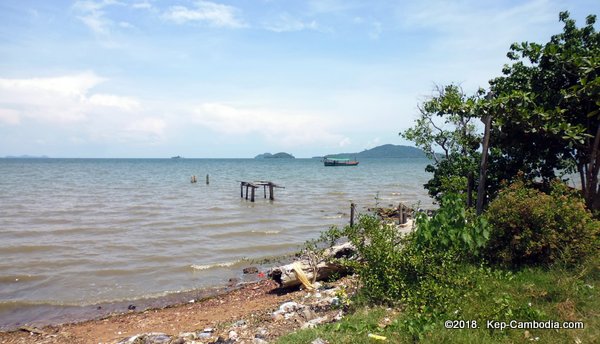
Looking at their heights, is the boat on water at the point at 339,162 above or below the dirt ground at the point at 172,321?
above

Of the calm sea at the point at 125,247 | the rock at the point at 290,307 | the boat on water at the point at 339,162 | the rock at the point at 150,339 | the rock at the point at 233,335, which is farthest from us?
the boat on water at the point at 339,162

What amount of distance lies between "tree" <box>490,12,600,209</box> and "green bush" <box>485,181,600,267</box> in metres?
1.42

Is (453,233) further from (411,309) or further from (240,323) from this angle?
(240,323)

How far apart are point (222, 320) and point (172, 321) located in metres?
1.40

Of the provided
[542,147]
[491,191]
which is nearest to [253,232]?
[491,191]

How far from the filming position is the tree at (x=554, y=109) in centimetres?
739

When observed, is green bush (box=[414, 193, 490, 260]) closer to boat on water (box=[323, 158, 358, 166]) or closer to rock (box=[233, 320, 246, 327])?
rock (box=[233, 320, 246, 327])

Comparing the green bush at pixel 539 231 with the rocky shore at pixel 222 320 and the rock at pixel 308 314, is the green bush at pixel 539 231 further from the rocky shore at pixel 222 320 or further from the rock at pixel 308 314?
the rock at pixel 308 314

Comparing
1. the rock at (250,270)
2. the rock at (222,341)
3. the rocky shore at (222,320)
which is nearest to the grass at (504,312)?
the rocky shore at (222,320)

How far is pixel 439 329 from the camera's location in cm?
479

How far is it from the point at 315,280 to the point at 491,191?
Result: 5711 millimetres

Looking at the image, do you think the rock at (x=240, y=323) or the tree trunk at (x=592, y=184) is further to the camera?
the tree trunk at (x=592, y=184)

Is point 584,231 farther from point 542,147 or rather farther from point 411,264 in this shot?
point 542,147

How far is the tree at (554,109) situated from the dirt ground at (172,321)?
579 centimetres
